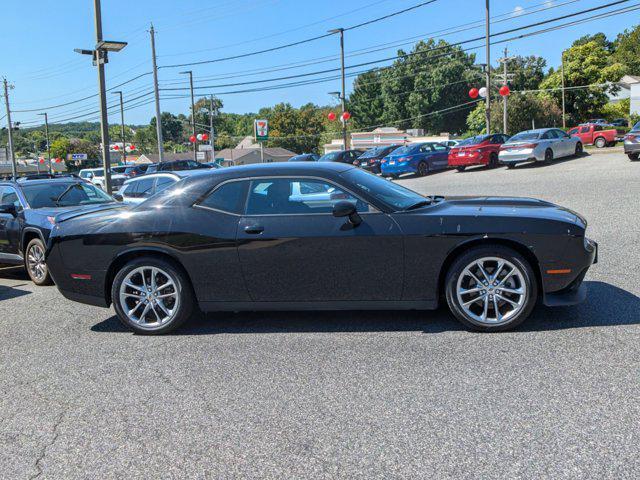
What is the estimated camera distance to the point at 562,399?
3611 millimetres

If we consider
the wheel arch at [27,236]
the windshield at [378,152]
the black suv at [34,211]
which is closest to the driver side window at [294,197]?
the black suv at [34,211]

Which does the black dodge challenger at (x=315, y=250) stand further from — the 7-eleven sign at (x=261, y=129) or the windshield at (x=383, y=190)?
the 7-eleven sign at (x=261, y=129)

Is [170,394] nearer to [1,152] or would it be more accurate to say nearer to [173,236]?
[173,236]

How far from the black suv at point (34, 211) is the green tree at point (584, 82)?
5428cm

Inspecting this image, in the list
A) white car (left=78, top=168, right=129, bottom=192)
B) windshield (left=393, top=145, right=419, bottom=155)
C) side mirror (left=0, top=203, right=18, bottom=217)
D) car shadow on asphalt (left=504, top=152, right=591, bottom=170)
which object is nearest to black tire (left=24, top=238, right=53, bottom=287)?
side mirror (left=0, top=203, right=18, bottom=217)

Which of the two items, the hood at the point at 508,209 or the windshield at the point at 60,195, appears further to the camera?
the windshield at the point at 60,195

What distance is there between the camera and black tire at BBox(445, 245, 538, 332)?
192 inches

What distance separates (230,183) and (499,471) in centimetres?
351

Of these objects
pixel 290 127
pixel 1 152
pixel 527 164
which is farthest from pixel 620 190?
pixel 1 152

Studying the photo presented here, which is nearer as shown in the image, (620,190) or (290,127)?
(620,190)

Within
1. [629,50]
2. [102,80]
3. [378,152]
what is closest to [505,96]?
[378,152]

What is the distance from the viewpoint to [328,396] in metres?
3.86

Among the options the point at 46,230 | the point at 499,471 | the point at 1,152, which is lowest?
the point at 499,471

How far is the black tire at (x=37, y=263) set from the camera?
8359mm
